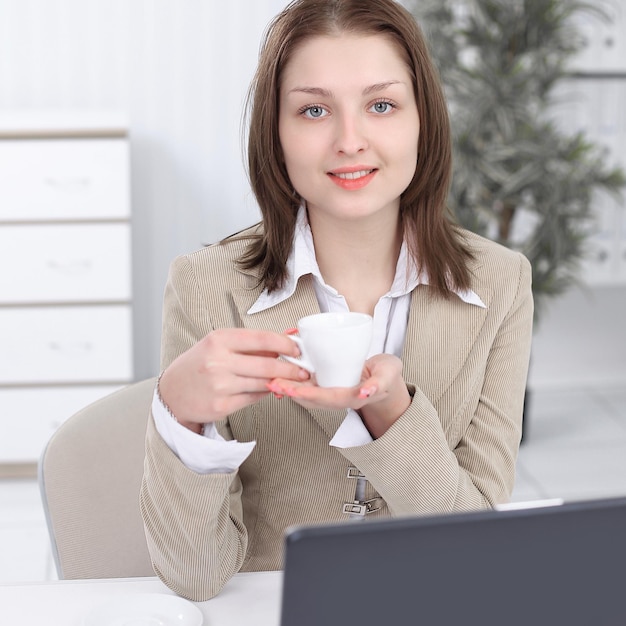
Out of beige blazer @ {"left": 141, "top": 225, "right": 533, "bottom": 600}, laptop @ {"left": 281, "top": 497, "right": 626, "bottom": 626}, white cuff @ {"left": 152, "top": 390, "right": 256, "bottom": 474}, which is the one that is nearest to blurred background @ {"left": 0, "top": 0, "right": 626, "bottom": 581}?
beige blazer @ {"left": 141, "top": 225, "right": 533, "bottom": 600}

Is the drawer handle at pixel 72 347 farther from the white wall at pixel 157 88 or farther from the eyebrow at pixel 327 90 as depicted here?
the eyebrow at pixel 327 90

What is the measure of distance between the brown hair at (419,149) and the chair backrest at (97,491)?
0.99 ft

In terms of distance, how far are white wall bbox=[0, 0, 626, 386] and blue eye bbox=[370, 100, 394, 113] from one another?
86.4 inches

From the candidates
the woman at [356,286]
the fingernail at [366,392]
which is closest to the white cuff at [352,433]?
the woman at [356,286]

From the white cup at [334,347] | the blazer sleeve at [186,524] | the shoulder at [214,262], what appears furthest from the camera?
the shoulder at [214,262]

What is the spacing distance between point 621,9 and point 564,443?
5.42 feet

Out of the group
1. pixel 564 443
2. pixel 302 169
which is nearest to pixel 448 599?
pixel 302 169

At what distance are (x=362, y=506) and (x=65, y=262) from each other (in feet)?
6.90

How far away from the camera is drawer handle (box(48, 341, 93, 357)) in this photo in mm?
3197

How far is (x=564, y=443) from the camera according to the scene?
11.4ft

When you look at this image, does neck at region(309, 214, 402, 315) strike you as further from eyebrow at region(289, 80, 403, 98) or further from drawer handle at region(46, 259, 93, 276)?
drawer handle at region(46, 259, 93, 276)

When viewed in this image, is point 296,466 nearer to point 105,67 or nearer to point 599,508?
point 599,508

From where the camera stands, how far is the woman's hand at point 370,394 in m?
0.99

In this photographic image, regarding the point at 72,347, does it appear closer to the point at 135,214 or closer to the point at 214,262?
the point at 135,214
